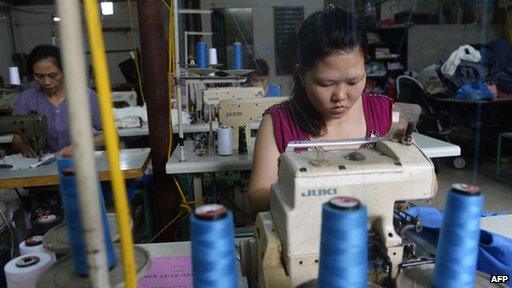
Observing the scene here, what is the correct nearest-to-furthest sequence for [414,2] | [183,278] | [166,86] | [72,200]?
[72,200]
[183,278]
[166,86]
[414,2]

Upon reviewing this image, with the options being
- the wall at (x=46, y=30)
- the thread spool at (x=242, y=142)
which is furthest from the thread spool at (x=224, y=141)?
the wall at (x=46, y=30)

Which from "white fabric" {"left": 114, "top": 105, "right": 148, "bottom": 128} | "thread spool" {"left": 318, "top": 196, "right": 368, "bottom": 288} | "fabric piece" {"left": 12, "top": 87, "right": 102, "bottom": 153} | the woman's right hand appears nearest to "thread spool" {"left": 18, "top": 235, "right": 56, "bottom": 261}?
"thread spool" {"left": 318, "top": 196, "right": 368, "bottom": 288}

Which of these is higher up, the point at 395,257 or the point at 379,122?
the point at 379,122

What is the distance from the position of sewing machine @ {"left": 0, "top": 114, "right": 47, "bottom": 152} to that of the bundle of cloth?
4654mm

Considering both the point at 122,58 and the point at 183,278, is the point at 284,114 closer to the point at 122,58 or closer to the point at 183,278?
the point at 183,278

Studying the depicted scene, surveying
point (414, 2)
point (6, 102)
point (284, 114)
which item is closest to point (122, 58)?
point (6, 102)

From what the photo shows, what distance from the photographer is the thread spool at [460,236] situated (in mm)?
559

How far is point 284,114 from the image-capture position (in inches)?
60.8

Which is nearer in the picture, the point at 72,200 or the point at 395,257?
the point at 72,200

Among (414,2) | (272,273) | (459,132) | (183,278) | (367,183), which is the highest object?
(414,2)

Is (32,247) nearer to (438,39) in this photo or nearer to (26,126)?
(26,126)

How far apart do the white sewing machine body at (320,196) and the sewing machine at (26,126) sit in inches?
78.9

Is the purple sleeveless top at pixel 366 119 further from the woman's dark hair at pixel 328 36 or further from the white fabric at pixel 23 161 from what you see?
the white fabric at pixel 23 161

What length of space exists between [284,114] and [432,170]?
0.77 meters
